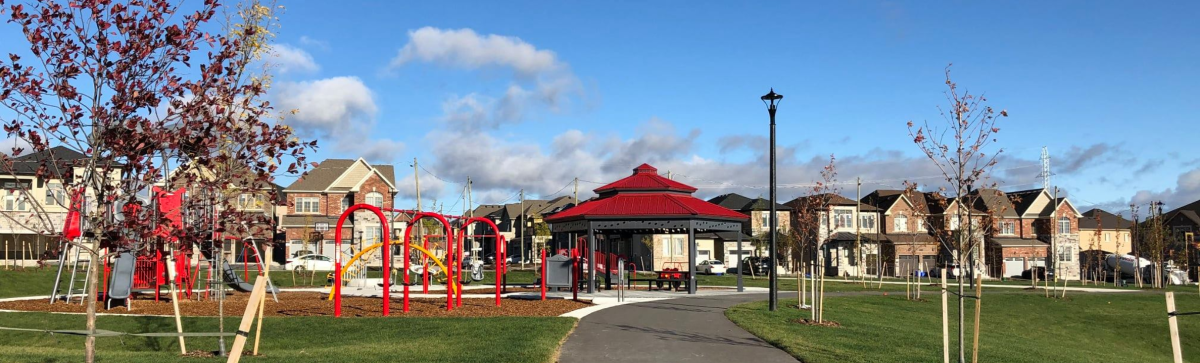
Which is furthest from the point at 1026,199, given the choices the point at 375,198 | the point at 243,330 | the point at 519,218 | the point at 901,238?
the point at 243,330

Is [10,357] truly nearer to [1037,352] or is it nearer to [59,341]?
[59,341]

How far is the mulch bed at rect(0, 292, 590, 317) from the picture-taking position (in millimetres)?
19500

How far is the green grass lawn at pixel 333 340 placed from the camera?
12523 mm

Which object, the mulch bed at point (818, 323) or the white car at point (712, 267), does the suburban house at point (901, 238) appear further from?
the mulch bed at point (818, 323)

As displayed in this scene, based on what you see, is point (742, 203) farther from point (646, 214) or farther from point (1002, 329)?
point (1002, 329)

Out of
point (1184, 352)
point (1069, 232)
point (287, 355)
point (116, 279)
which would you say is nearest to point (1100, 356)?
point (1184, 352)

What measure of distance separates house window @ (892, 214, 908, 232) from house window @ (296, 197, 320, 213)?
1796 inches

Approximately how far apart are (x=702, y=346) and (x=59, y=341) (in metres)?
11.3

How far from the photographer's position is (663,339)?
14695 millimetres

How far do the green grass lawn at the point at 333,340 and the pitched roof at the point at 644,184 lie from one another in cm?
1276

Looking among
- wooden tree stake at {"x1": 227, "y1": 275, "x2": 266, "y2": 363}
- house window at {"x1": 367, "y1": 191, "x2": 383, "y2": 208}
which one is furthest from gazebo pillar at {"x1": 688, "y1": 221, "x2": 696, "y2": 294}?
house window at {"x1": 367, "y1": 191, "x2": 383, "y2": 208}

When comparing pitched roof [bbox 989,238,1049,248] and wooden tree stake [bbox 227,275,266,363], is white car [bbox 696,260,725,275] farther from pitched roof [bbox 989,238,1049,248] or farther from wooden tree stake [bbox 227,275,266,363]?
wooden tree stake [bbox 227,275,266,363]

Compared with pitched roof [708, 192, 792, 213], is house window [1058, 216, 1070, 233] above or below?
below

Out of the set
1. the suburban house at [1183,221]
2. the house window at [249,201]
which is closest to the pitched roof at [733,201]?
the suburban house at [1183,221]
